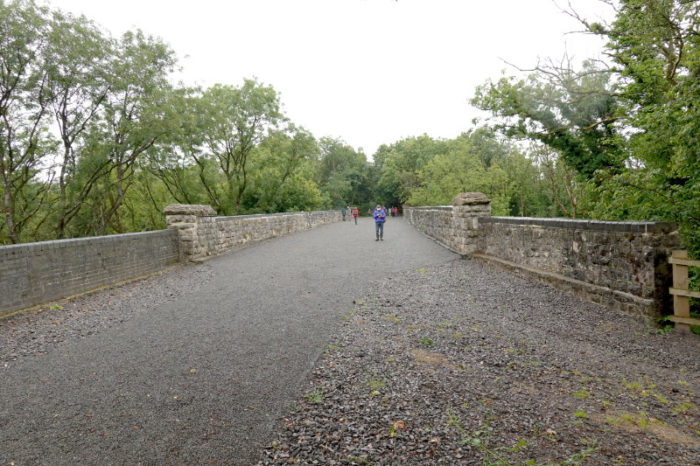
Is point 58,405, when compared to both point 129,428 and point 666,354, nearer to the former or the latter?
point 129,428

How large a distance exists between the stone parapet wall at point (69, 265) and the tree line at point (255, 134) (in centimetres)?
973

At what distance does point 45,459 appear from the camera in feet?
7.34

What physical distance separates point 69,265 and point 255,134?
24328 mm

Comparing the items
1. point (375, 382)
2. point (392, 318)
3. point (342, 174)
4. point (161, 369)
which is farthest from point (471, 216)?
point (342, 174)

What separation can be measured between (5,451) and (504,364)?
13.0 ft

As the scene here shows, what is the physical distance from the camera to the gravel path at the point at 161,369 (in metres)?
2.38

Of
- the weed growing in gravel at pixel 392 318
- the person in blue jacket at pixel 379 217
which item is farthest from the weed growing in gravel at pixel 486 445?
the person in blue jacket at pixel 379 217

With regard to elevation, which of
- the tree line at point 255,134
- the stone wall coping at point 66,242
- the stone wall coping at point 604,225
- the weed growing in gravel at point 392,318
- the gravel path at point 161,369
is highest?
the tree line at point 255,134

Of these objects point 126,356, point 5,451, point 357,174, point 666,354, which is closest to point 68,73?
point 126,356

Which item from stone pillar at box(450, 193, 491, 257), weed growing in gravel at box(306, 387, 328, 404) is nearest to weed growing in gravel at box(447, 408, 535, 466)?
weed growing in gravel at box(306, 387, 328, 404)

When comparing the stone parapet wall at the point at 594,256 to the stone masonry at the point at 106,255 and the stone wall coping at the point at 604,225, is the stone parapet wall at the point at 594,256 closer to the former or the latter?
the stone wall coping at the point at 604,225

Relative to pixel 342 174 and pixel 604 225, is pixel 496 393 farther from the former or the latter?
pixel 342 174

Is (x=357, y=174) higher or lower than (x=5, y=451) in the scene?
higher

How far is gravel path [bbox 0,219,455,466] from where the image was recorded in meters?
2.38
